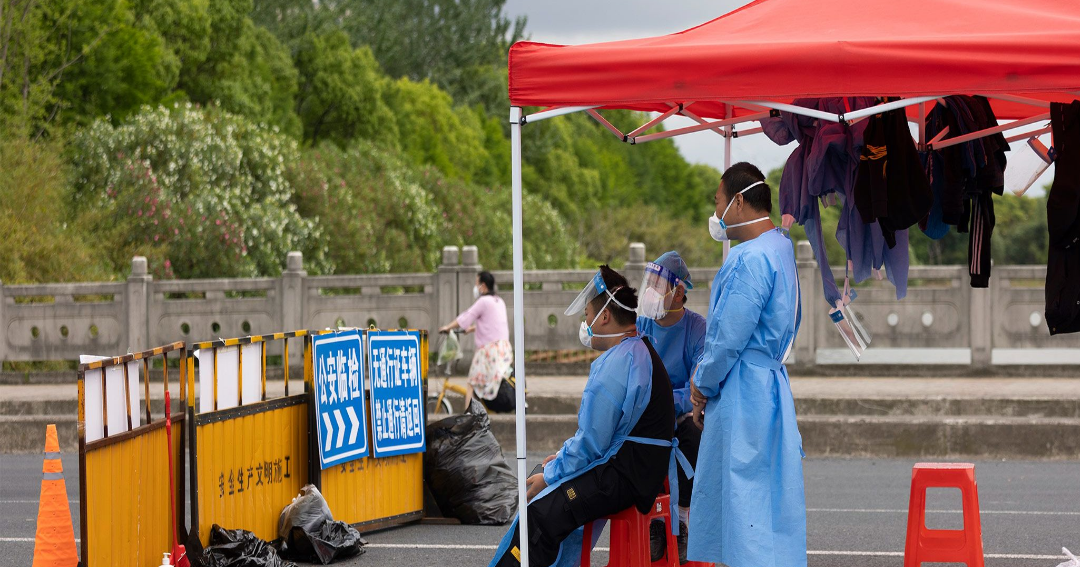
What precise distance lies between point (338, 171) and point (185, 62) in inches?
268

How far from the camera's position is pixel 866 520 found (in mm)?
8414

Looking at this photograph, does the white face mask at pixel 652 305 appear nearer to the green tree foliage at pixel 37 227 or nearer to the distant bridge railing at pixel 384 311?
the distant bridge railing at pixel 384 311

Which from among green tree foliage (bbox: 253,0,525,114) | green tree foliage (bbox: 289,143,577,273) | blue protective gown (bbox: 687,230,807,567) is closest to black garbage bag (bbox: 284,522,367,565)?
blue protective gown (bbox: 687,230,807,567)

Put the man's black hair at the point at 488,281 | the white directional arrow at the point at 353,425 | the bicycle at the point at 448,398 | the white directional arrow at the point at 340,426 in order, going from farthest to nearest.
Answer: the bicycle at the point at 448,398, the man's black hair at the point at 488,281, the white directional arrow at the point at 353,425, the white directional arrow at the point at 340,426

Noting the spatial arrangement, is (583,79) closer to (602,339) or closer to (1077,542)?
(602,339)

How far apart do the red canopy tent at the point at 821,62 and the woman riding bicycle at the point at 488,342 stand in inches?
288

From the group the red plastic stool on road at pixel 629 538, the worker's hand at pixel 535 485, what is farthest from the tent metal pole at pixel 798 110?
the worker's hand at pixel 535 485

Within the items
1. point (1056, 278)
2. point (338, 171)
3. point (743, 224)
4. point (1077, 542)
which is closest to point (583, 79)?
point (743, 224)

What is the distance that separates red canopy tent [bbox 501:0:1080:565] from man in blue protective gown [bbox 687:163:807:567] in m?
0.73

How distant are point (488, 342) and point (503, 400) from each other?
2.52ft

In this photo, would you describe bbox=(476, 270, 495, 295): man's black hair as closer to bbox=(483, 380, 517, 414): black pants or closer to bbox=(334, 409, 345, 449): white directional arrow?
bbox=(483, 380, 517, 414): black pants

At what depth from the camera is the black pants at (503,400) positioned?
13062 millimetres

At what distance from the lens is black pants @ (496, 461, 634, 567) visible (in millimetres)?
5285

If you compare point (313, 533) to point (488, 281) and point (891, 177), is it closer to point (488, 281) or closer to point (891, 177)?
point (891, 177)
